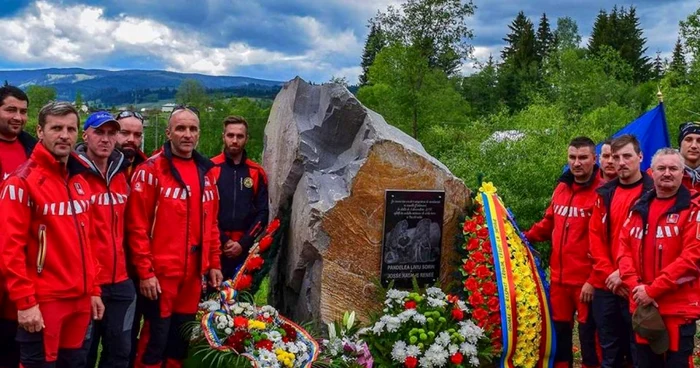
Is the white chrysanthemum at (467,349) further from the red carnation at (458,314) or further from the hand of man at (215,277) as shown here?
the hand of man at (215,277)

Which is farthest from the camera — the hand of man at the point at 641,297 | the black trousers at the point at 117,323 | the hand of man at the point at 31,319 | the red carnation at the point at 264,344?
the red carnation at the point at 264,344

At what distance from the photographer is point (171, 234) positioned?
183 inches

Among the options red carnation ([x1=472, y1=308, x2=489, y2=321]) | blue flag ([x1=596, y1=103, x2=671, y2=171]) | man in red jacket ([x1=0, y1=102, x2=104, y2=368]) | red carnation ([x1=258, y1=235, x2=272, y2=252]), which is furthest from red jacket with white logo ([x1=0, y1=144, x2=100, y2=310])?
blue flag ([x1=596, y1=103, x2=671, y2=171])

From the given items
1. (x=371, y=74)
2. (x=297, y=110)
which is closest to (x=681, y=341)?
(x=297, y=110)

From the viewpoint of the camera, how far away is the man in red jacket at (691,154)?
16.6ft

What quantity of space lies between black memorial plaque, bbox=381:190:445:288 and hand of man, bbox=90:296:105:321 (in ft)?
7.88

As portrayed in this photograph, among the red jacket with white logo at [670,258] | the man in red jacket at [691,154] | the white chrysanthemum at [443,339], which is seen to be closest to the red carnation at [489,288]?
the white chrysanthemum at [443,339]

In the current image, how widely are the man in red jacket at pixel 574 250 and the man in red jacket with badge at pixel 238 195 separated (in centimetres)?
248

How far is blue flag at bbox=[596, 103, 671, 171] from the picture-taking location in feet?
23.2

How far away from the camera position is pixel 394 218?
221 inches

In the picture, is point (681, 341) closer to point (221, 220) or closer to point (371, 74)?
point (221, 220)

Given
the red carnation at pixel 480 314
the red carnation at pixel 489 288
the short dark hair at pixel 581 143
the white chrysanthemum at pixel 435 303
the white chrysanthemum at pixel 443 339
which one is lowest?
the white chrysanthemum at pixel 443 339

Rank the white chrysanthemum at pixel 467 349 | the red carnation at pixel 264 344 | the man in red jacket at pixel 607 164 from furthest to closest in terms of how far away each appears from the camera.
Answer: the man in red jacket at pixel 607 164 < the white chrysanthemum at pixel 467 349 < the red carnation at pixel 264 344

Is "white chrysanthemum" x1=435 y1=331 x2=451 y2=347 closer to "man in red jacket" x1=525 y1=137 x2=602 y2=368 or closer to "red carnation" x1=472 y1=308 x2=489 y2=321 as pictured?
"red carnation" x1=472 y1=308 x2=489 y2=321
